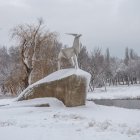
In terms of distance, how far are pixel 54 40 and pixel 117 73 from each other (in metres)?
68.4

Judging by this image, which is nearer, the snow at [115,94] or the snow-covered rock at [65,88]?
the snow-covered rock at [65,88]

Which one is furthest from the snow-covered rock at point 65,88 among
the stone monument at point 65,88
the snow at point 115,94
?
the snow at point 115,94

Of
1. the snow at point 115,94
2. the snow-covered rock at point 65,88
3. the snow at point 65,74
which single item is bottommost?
the snow at point 115,94

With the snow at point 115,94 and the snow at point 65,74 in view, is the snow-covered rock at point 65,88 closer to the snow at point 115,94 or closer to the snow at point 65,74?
the snow at point 65,74

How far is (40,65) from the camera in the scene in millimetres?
38969

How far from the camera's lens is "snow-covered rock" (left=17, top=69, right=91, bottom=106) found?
19.1m

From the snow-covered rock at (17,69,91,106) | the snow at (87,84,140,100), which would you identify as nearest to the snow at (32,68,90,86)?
the snow-covered rock at (17,69,91,106)

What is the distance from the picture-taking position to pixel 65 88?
19.1 metres

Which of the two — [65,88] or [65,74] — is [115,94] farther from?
[65,88]

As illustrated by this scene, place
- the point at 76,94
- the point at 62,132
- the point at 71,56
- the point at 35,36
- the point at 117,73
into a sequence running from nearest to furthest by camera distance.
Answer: the point at 62,132 < the point at 76,94 < the point at 71,56 < the point at 35,36 < the point at 117,73

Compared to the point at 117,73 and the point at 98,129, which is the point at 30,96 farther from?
the point at 117,73

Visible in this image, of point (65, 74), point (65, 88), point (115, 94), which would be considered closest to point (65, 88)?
point (65, 88)

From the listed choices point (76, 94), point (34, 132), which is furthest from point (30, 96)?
point (34, 132)

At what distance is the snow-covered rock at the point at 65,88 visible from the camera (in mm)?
19062
